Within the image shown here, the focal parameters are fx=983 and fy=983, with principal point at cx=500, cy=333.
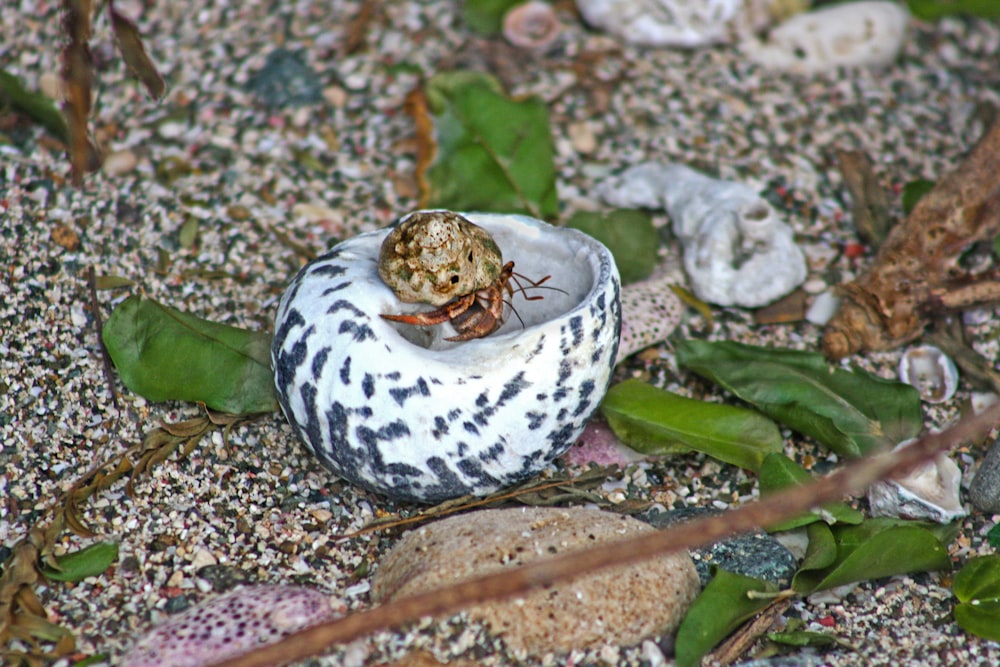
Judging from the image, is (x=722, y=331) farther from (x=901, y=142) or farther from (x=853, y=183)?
(x=901, y=142)

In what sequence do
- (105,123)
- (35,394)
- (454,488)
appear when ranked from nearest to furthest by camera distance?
(454,488) → (35,394) → (105,123)

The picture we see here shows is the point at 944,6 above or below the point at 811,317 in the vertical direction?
above

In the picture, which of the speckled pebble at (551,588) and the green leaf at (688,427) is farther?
the green leaf at (688,427)

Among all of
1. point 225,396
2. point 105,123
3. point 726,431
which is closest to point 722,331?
point 726,431

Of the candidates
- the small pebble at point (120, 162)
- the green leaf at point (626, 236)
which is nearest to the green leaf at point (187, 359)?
the small pebble at point (120, 162)

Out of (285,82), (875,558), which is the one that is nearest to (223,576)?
(875,558)

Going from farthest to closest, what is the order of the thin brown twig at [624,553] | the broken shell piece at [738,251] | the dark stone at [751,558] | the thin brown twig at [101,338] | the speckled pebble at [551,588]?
the broken shell piece at [738,251]
the thin brown twig at [101,338]
the dark stone at [751,558]
the speckled pebble at [551,588]
the thin brown twig at [624,553]

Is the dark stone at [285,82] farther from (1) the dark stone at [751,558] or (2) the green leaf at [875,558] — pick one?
(2) the green leaf at [875,558]
